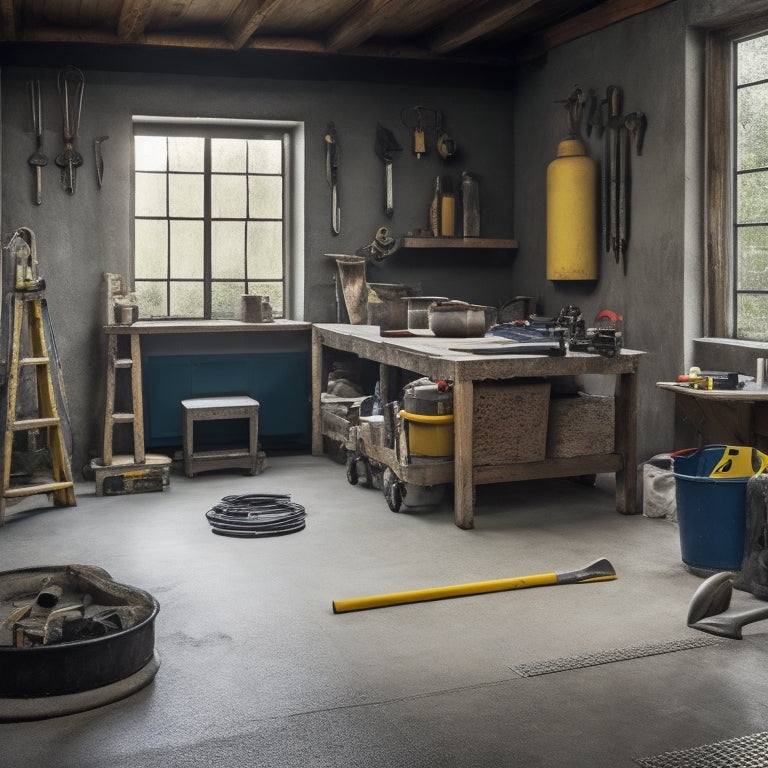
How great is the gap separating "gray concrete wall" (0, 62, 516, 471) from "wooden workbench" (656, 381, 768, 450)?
2.58m

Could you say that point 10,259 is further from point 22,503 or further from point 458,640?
point 458,640

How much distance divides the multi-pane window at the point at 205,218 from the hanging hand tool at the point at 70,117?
528mm

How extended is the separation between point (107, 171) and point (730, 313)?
433 cm

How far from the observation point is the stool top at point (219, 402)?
268 inches

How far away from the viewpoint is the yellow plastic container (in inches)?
209

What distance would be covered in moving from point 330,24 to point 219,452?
10.2 ft

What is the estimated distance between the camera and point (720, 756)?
268cm

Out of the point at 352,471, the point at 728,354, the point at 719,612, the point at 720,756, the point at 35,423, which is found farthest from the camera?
the point at 352,471

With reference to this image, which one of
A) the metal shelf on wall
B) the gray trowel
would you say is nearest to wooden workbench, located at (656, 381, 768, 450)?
the gray trowel

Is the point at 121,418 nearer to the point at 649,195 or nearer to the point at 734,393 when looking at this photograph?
the point at 649,195

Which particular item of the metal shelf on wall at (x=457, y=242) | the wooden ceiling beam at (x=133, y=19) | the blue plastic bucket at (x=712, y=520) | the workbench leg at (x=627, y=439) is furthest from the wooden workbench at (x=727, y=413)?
the wooden ceiling beam at (x=133, y=19)

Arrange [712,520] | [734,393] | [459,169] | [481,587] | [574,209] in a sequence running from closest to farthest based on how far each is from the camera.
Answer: [481,587], [712,520], [734,393], [574,209], [459,169]

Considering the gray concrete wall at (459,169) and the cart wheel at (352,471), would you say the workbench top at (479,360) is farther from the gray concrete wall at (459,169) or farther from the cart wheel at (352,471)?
the gray concrete wall at (459,169)

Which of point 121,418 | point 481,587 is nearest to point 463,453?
point 481,587
